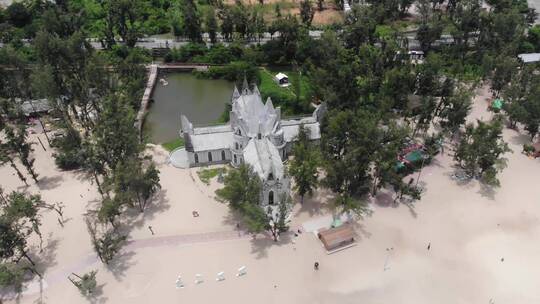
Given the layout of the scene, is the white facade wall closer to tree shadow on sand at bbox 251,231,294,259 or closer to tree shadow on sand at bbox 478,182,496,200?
tree shadow on sand at bbox 251,231,294,259

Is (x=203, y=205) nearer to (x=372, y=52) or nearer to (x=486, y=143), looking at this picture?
(x=486, y=143)

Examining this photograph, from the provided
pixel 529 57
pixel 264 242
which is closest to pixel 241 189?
pixel 264 242

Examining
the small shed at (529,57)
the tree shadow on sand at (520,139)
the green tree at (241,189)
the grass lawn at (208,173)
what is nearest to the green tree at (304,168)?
the green tree at (241,189)

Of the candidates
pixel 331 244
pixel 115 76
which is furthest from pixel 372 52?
pixel 115 76

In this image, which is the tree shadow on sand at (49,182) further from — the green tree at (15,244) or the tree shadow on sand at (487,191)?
the tree shadow on sand at (487,191)

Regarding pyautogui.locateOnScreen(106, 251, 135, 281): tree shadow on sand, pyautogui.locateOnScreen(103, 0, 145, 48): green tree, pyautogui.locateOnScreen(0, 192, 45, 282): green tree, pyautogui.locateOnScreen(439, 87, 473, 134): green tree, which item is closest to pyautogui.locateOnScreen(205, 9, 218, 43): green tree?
pyautogui.locateOnScreen(103, 0, 145, 48): green tree

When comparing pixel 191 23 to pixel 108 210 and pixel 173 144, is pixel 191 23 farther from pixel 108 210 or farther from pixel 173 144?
pixel 108 210

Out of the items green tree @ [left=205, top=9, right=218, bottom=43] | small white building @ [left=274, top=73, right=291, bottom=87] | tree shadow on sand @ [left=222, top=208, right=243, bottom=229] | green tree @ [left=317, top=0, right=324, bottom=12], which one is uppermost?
green tree @ [left=317, top=0, right=324, bottom=12]
